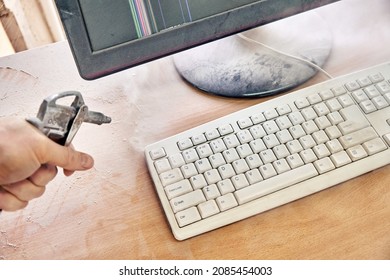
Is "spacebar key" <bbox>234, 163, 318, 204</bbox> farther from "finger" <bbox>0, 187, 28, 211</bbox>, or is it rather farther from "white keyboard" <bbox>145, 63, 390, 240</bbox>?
"finger" <bbox>0, 187, 28, 211</bbox>

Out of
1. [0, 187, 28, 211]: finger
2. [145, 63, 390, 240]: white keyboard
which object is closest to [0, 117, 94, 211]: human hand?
A: [0, 187, 28, 211]: finger

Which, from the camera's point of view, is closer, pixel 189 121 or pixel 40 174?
pixel 40 174

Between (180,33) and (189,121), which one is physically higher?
(180,33)

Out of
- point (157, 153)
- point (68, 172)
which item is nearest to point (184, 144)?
point (157, 153)

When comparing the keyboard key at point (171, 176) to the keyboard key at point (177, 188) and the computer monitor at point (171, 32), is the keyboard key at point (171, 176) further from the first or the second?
the computer monitor at point (171, 32)

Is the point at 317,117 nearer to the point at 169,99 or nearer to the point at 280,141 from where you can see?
the point at 280,141

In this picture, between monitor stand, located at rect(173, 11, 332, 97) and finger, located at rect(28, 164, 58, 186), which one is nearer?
finger, located at rect(28, 164, 58, 186)

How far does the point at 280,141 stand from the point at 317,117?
0.19 ft

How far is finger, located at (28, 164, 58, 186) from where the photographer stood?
49 cm

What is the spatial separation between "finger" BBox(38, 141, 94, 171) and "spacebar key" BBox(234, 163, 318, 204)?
0.56 ft

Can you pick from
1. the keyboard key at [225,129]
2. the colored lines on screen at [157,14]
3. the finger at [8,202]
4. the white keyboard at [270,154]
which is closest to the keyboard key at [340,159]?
the white keyboard at [270,154]

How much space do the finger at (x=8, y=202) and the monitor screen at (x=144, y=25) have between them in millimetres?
151

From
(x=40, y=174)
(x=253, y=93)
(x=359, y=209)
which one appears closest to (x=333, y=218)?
(x=359, y=209)

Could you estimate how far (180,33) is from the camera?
0.53 m
